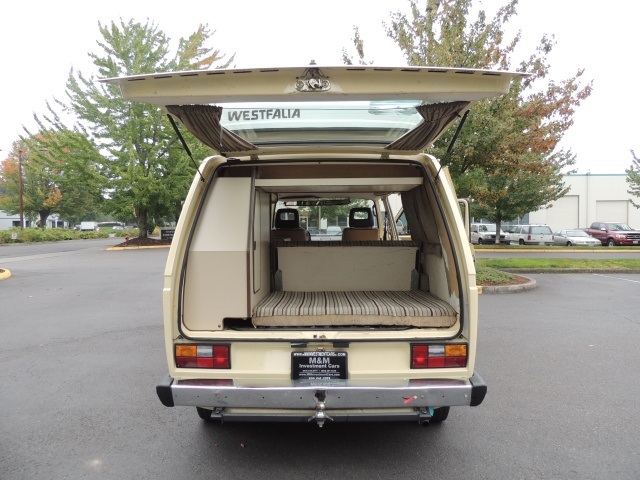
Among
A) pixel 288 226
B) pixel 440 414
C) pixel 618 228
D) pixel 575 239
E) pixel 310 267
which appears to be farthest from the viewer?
pixel 618 228

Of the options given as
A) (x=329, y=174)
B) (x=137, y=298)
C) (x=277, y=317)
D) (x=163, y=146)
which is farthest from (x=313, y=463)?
(x=163, y=146)

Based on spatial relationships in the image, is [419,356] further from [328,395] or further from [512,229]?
[512,229]

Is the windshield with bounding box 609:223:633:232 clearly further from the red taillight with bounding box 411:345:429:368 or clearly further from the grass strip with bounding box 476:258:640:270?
the red taillight with bounding box 411:345:429:368

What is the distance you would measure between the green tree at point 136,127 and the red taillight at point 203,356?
822 inches

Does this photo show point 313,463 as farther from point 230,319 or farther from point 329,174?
point 329,174

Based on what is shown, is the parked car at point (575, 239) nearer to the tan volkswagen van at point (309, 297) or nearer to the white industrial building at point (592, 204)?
the white industrial building at point (592, 204)

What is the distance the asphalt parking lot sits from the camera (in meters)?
2.77

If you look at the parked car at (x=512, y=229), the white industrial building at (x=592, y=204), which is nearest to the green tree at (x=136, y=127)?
the parked car at (x=512, y=229)

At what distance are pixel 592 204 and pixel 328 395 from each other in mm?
42595

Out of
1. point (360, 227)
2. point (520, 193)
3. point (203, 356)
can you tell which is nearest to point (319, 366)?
point (203, 356)

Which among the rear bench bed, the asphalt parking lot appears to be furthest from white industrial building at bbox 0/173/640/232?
the rear bench bed

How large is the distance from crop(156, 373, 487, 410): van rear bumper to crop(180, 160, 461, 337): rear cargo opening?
16.3 inches

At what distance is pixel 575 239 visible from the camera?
86.5ft

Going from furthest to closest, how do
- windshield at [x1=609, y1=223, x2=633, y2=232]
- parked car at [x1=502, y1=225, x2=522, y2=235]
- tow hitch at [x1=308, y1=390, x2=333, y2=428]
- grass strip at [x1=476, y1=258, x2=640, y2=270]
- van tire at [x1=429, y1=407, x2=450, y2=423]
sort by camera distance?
parked car at [x1=502, y1=225, x2=522, y2=235] < windshield at [x1=609, y1=223, x2=633, y2=232] < grass strip at [x1=476, y1=258, x2=640, y2=270] < van tire at [x1=429, y1=407, x2=450, y2=423] < tow hitch at [x1=308, y1=390, x2=333, y2=428]
